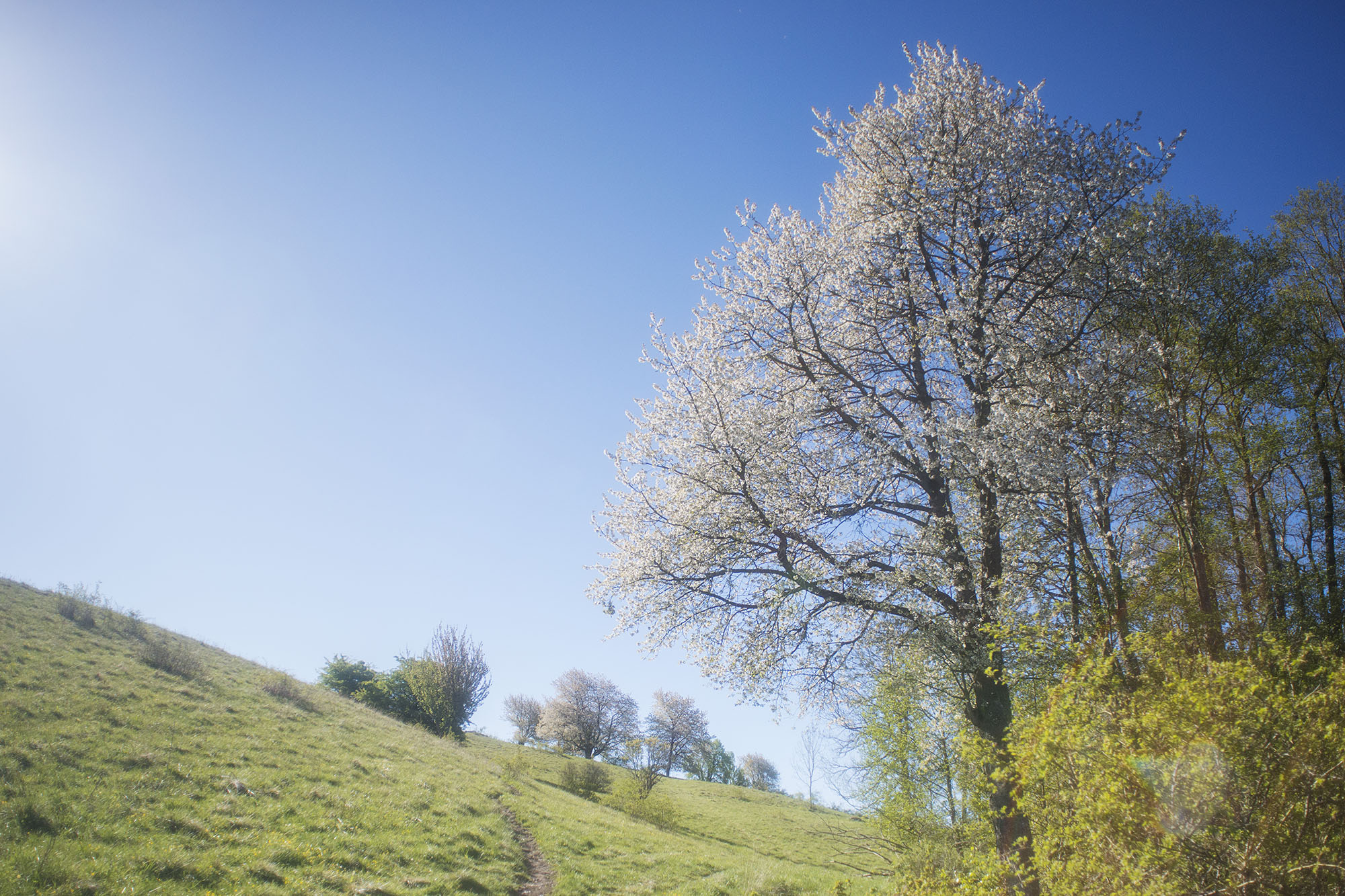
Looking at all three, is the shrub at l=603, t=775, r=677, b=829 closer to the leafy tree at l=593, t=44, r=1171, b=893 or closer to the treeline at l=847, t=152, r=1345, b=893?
the treeline at l=847, t=152, r=1345, b=893

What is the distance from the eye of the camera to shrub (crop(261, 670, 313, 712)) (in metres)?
19.4

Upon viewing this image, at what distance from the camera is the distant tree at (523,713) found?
63375 mm

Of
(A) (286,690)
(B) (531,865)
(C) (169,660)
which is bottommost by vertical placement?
(B) (531,865)

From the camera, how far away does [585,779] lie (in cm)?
2780

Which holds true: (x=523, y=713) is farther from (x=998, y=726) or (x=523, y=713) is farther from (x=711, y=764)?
(x=998, y=726)

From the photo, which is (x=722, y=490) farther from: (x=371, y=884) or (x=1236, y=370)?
(x=1236, y=370)

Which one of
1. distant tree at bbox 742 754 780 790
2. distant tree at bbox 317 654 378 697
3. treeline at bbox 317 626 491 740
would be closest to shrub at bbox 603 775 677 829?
treeline at bbox 317 626 491 740

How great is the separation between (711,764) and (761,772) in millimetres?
17500

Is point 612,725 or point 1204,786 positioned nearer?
point 1204,786

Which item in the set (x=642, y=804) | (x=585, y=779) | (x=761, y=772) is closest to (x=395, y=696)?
(x=585, y=779)

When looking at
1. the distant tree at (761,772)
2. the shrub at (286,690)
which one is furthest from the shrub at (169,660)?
the distant tree at (761,772)

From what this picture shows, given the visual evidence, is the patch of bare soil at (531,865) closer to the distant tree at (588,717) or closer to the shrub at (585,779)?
the shrub at (585,779)

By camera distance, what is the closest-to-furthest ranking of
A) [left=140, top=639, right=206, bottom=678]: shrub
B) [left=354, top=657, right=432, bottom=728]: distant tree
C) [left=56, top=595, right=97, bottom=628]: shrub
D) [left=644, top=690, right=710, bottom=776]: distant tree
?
[left=140, top=639, right=206, bottom=678]: shrub < [left=56, top=595, right=97, bottom=628]: shrub < [left=354, top=657, right=432, bottom=728]: distant tree < [left=644, top=690, right=710, bottom=776]: distant tree

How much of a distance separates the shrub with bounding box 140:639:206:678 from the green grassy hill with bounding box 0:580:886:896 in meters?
0.09
